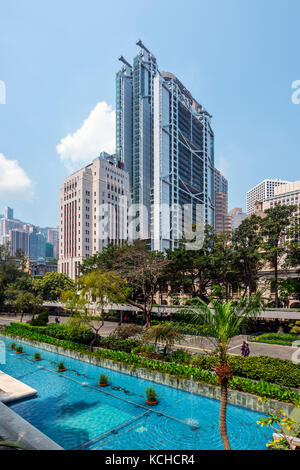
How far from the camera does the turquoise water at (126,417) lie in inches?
377

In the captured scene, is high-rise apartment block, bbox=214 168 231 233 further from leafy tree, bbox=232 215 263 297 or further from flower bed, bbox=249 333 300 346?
flower bed, bbox=249 333 300 346

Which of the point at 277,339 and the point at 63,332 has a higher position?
the point at 63,332

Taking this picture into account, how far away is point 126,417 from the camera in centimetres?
1142

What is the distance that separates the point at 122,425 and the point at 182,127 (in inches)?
4423

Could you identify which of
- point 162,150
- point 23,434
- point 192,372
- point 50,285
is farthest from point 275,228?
point 162,150

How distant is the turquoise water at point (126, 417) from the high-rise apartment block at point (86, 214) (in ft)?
211

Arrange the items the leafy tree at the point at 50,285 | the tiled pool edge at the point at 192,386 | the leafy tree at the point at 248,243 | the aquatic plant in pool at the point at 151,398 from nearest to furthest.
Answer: the tiled pool edge at the point at 192,386, the aquatic plant in pool at the point at 151,398, the leafy tree at the point at 248,243, the leafy tree at the point at 50,285

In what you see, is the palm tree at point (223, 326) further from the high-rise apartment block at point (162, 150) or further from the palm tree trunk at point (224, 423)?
the high-rise apartment block at point (162, 150)

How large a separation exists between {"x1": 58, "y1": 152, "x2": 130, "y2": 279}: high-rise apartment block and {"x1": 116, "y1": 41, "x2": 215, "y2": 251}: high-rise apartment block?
17.5m

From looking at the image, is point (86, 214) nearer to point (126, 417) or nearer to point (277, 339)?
point (277, 339)

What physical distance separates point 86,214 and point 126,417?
7250 cm

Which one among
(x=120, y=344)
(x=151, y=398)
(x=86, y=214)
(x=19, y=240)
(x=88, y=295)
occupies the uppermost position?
(x=86, y=214)

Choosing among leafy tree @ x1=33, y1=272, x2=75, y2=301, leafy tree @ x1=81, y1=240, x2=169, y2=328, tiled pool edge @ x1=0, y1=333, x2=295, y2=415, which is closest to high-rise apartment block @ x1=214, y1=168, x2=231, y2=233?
leafy tree @ x1=33, y1=272, x2=75, y2=301

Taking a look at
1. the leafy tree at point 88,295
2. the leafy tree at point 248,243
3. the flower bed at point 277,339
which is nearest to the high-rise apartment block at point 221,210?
the leafy tree at point 248,243
